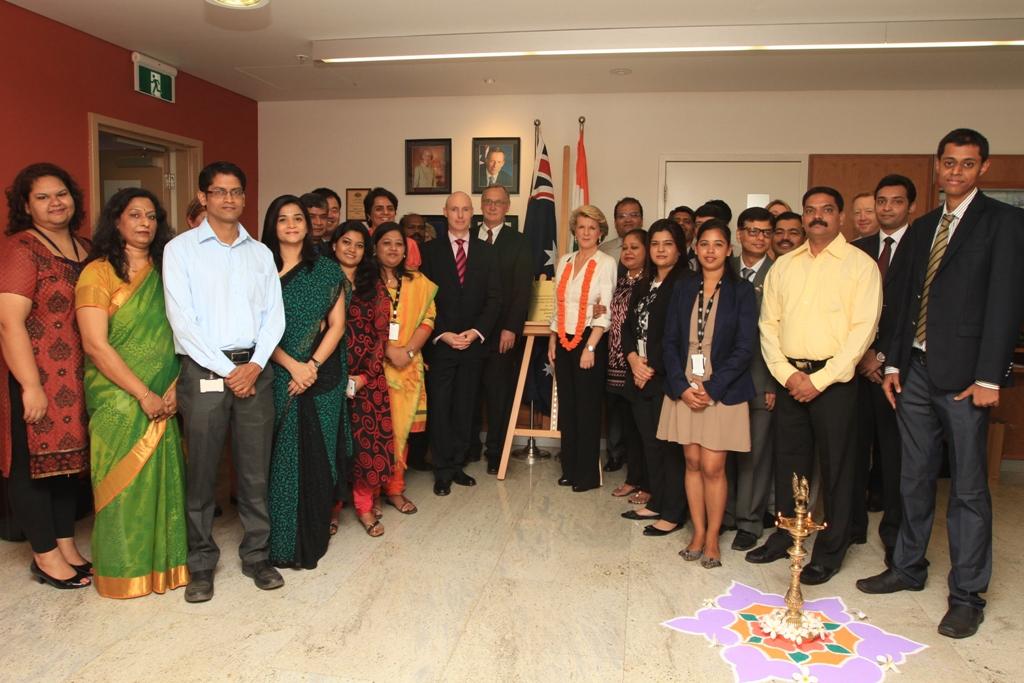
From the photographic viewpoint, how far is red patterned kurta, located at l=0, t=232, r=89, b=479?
265 centimetres

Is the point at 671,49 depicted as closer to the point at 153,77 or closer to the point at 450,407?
the point at 450,407

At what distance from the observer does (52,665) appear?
90.2 inches

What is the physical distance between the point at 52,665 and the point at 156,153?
455 centimetres

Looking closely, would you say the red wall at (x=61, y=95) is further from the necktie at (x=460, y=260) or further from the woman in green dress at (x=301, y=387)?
the necktie at (x=460, y=260)

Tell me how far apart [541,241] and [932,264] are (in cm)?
299

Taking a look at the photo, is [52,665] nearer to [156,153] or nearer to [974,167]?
[974,167]

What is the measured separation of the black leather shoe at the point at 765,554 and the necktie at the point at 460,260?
209 centimetres

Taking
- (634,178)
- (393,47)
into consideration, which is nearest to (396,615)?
(393,47)

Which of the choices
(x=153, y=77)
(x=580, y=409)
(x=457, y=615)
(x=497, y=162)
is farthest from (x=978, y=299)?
(x=153, y=77)

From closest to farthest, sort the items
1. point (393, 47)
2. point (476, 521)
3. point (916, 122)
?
point (476, 521) < point (393, 47) < point (916, 122)

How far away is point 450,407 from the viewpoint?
13.7 feet

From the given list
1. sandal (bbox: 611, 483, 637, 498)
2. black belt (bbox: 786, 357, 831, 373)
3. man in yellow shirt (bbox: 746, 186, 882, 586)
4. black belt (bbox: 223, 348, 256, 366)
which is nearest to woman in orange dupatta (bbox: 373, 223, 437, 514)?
black belt (bbox: 223, 348, 256, 366)

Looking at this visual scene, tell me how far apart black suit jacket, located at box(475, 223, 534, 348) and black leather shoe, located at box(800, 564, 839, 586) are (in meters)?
2.04

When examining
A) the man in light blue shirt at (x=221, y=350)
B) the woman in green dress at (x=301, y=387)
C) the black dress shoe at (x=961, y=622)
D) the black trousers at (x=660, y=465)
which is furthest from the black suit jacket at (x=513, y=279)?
the black dress shoe at (x=961, y=622)
